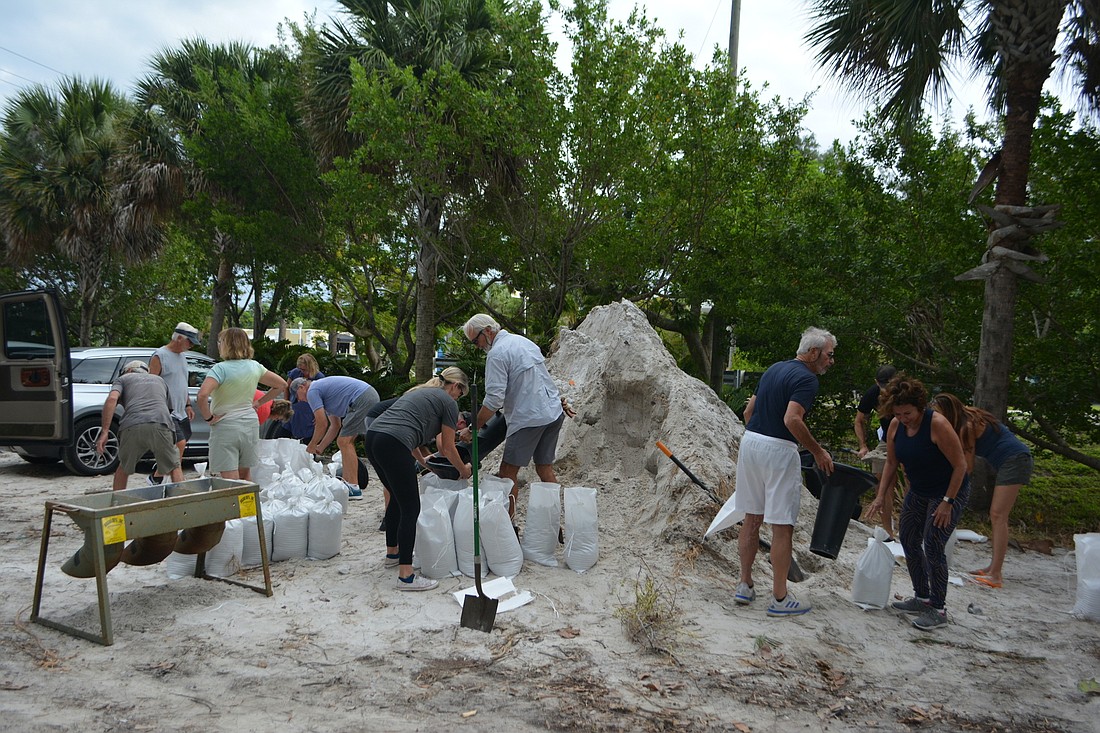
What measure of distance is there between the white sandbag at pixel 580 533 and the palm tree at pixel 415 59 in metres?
7.95

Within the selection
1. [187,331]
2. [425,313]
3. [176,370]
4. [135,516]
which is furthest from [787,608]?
[425,313]

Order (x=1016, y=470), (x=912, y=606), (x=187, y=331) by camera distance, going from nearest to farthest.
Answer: (x=912, y=606)
(x=1016, y=470)
(x=187, y=331)

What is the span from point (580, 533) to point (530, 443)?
775mm

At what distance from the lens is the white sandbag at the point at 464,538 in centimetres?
546

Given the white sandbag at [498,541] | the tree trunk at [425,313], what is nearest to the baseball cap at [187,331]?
the white sandbag at [498,541]

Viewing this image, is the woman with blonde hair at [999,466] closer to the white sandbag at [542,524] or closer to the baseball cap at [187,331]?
the white sandbag at [542,524]

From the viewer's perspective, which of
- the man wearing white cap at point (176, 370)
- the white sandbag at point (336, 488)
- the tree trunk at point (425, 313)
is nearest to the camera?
the white sandbag at point (336, 488)

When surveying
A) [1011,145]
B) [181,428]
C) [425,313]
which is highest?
[1011,145]

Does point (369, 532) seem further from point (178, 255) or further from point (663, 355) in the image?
point (178, 255)

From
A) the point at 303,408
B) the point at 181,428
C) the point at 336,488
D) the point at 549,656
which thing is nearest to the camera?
the point at 549,656

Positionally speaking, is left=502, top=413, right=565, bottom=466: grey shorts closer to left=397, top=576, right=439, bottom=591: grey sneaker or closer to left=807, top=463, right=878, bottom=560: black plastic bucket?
left=397, top=576, right=439, bottom=591: grey sneaker

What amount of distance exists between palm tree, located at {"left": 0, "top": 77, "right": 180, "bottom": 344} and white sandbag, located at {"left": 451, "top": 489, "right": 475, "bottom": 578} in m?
14.6

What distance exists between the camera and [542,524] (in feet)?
18.9

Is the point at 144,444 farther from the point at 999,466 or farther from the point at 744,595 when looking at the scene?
the point at 999,466
